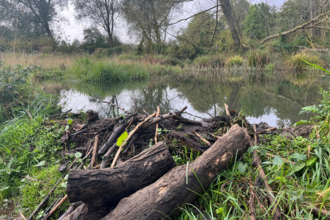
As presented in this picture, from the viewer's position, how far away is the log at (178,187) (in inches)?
39.1

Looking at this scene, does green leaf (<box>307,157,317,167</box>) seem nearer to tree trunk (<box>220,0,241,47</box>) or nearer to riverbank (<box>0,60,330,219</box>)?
riverbank (<box>0,60,330,219</box>)

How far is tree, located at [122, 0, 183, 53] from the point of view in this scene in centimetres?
1337

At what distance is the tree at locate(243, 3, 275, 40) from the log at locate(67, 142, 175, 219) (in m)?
27.1

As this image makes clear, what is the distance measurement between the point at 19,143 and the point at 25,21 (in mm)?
32931

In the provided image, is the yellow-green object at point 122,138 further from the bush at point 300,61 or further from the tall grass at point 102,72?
the bush at point 300,61

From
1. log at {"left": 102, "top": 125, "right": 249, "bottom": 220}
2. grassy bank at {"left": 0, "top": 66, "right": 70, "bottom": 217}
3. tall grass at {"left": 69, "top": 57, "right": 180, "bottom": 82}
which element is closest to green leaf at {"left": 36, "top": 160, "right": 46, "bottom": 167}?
grassy bank at {"left": 0, "top": 66, "right": 70, "bottom": 217}

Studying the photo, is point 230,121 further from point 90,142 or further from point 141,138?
point 90,142

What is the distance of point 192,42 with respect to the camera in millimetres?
15766

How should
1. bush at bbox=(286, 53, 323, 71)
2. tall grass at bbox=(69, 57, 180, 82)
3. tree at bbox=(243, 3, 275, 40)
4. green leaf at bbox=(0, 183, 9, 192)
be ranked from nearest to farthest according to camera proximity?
green leaf at bbox=(0, 183, 9, 192) < tall grass at bbox=(69, 57, 180, 82) < bush at bbox=(286, 53, 323, 71) < tree at bbox=(243, 3, 275, 40)

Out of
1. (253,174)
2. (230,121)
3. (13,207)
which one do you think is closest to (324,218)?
(253,174)

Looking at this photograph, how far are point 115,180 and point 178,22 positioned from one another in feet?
45.6

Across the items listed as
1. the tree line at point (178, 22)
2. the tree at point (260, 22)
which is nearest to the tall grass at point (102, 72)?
the tree line at point (178, 22)

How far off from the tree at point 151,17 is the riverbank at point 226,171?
12.9 metres

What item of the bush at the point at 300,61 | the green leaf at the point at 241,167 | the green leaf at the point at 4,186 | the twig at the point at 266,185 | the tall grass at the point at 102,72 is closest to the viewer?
the twig at the point at 266,185
